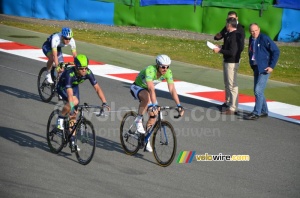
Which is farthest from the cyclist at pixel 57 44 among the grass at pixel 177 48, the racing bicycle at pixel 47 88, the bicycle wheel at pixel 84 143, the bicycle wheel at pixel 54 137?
the grass at pixel 177 48

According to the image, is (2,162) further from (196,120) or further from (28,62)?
(28,62)

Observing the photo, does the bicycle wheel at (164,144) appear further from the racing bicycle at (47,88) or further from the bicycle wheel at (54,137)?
the racing bicycle at (47,88)

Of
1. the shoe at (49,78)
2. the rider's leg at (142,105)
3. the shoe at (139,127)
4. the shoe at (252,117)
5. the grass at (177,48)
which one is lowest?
the grass at (177,48)

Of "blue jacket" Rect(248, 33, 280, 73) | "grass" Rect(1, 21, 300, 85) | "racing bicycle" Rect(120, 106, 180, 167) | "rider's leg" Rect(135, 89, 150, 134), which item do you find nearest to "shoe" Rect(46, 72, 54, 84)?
"racing bicycle" Rect(120, 106, 180, 167)

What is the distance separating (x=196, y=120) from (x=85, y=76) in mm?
3855

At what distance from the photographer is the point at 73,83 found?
11414mm

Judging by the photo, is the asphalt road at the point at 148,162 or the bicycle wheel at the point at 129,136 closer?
the asphalt road at the point at 148,162

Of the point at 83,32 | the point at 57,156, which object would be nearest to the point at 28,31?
the point at 83,32

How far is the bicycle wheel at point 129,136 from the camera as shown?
38.0ft

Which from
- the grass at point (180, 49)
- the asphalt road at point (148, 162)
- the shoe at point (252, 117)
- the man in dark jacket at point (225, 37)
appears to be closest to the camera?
the asphalt road at point (148, 162)

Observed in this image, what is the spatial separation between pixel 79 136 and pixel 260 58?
5040mm

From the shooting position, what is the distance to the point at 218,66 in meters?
20.9

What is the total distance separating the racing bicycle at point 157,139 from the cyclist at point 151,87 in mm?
114

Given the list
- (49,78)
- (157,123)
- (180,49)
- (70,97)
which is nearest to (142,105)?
(157,123)
